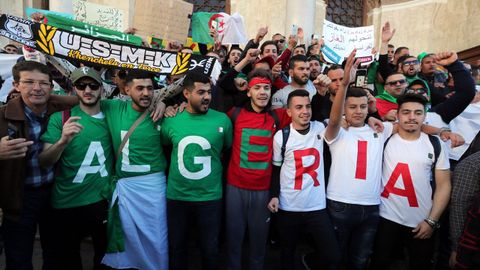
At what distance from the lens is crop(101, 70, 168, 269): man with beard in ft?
10.4

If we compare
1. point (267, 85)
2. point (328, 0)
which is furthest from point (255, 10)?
point (267, 85)

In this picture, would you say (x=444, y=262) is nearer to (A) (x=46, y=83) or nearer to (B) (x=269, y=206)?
(B) (x=269, y=206)

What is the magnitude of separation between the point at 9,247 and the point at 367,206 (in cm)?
300

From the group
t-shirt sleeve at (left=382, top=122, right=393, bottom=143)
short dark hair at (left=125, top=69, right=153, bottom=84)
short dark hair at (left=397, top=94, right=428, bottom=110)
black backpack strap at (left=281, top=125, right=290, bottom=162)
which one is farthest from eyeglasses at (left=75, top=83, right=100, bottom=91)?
short dark hair at (left=397, top=94, right=428, bottom=110)

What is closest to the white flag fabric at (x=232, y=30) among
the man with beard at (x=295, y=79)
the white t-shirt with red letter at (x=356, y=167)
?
the man with beard at (x=295, y=79)

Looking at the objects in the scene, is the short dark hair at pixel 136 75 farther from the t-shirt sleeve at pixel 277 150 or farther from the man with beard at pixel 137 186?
the t-shirt sleeve at pixel 277 150

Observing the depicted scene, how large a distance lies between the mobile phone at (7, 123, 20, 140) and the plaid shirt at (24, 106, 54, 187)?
0.11 metres

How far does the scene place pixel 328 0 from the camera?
14.5 m

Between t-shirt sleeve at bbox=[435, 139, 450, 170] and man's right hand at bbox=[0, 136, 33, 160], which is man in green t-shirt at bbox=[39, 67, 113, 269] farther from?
t-shirt sleeve at bbox=[435, 139, 450, 170]

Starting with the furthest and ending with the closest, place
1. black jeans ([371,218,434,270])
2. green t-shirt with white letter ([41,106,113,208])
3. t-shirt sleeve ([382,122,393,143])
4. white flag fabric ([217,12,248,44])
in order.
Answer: white flag fabric ([217,12,248,44]), t-shirt sleeve ([382,122,393,143]), black jeans ([371,218,434,270]), green t-shirt with white letter ([41,106,113,208])

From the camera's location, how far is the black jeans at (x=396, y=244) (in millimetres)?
3113

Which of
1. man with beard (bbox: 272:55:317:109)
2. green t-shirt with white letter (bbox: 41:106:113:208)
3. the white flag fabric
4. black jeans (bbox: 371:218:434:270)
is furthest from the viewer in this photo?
the white flag fabric

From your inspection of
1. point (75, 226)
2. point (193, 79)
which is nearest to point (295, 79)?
point (193, 79)

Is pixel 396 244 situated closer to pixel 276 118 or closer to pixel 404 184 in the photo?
pixel 404 184
